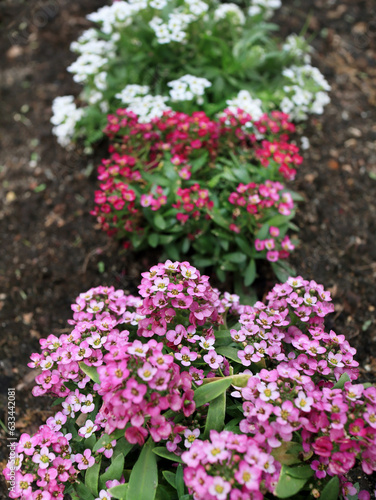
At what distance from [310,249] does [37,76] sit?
3256 mm

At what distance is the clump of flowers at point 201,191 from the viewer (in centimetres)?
274

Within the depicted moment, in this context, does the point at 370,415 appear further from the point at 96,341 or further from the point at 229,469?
the point at 96,341

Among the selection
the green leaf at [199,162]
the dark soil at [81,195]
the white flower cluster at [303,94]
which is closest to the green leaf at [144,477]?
the dark soil at [81,195]

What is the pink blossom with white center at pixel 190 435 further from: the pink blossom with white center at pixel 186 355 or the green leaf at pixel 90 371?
the green leaf at pixel 90 371

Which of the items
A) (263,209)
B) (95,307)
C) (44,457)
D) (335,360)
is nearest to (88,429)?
(44,457)

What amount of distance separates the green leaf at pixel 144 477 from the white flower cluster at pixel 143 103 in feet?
7.05

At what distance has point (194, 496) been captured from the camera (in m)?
1.60

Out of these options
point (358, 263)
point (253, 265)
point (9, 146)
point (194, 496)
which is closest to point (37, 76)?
point (9, 146)

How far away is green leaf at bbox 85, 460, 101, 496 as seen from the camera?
1830mm

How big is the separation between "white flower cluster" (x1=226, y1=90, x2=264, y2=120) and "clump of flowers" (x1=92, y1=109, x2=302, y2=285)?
9 cm

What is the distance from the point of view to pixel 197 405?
184cm

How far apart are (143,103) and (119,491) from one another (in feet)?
8.04

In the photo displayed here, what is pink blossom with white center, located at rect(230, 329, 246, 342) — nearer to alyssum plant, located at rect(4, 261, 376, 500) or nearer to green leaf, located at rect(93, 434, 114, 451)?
alyssum plant, located at rect(4, 261, 376, 500)

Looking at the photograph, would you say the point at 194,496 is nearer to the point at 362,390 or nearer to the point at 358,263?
the point at 362,390
